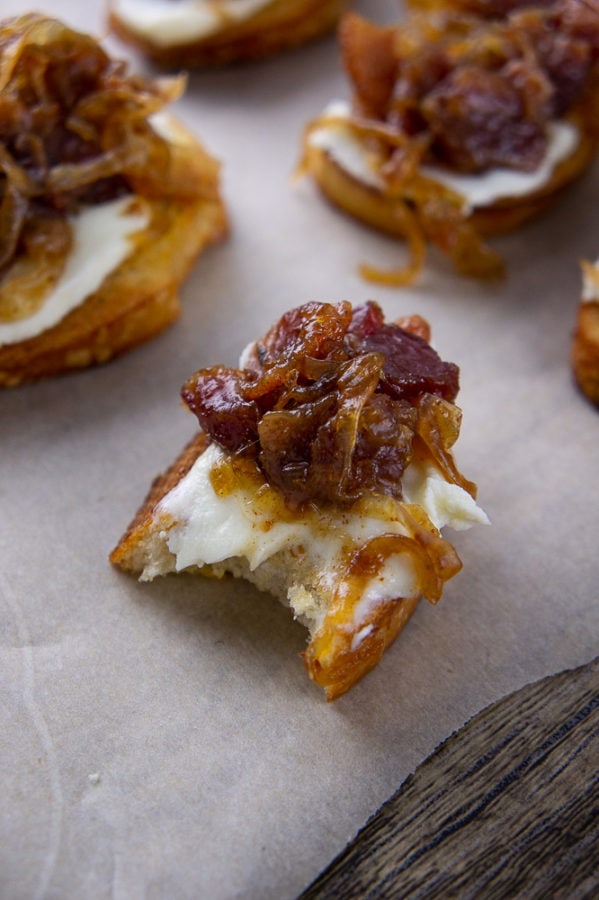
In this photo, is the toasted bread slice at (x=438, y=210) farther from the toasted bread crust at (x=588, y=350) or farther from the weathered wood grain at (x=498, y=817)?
the weathered wood grain at (x=498, y=817)

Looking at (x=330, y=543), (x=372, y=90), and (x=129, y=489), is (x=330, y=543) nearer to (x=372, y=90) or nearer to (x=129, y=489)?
(x=129, y=489)

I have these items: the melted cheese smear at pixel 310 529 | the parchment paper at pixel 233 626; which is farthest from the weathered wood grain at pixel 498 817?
the melted cheese smear at pixel 310 529

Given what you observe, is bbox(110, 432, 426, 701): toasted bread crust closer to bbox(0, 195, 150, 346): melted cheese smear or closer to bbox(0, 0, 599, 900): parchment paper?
bbox(0, 0, 599, 900): parchment paper

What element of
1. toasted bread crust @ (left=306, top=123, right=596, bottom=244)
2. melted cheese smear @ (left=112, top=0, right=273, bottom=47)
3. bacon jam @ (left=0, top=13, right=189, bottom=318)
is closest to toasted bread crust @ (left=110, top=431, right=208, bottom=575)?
bacon jam @ (left=0, top=13, right=189, bottom=318)

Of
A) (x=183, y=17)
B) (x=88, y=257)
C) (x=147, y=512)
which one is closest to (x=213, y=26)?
(x=183, y=17)

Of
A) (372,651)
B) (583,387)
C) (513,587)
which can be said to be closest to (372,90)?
(583,387)
